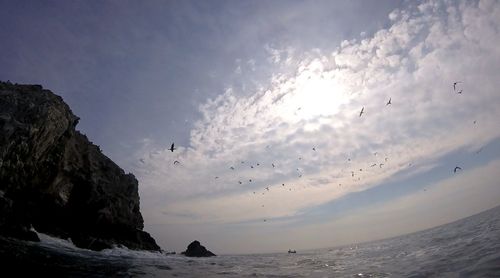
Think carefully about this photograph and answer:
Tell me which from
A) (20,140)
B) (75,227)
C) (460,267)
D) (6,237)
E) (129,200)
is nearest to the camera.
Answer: (460,267)

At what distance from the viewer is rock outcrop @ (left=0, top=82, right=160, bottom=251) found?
34.2 meters

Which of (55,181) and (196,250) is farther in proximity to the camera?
(196,250)

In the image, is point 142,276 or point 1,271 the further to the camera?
point 142,276

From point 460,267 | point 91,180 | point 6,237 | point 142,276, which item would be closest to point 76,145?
point 91,180

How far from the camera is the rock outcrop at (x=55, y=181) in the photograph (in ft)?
112

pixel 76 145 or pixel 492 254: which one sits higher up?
pixel 76 145

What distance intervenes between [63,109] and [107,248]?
17.9 meters

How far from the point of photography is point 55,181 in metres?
45.1

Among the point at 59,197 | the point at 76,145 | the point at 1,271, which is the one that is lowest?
the point at 1,271

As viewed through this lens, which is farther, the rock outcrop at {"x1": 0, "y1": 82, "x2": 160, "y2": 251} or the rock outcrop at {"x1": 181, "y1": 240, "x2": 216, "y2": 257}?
the rock outcrop at {"x1": 181, "y1": 240, "x2": 216, "y2": 257}

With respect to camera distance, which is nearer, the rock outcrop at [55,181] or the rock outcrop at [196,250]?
the rock outcrop at [55,181]

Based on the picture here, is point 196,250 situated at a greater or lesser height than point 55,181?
lesser

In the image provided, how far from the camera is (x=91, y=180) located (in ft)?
169

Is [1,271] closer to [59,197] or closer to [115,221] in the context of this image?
[59,197]
